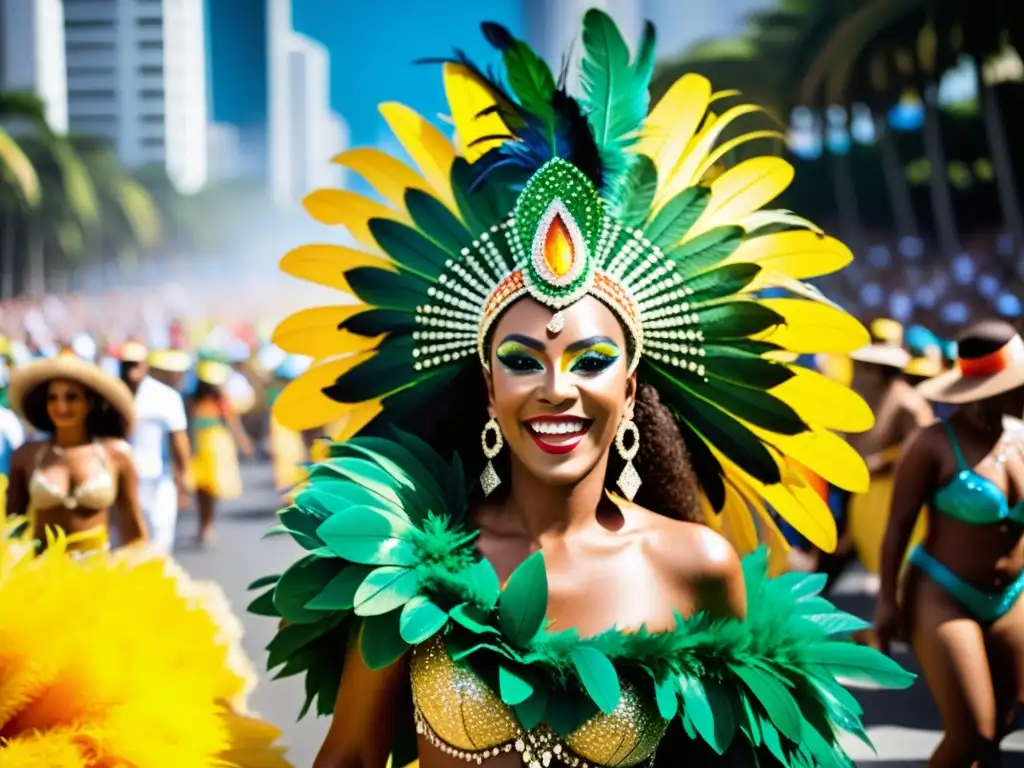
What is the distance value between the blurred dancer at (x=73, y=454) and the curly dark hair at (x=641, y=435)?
11.3ft

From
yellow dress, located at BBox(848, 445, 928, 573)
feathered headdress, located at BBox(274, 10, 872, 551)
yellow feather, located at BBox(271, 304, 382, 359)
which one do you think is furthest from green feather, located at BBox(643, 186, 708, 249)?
yellow dress, located at BBox(848, 445, 928, 573)

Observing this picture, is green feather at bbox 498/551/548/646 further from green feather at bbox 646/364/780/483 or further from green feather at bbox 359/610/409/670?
green feather at bbox 646/364/780/483

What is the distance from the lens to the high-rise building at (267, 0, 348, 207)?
46781 millimetres

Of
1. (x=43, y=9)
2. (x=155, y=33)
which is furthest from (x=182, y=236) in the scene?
(x=155, y=33)

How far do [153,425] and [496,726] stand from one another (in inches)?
274

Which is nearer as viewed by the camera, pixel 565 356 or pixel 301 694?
pixel 565 356

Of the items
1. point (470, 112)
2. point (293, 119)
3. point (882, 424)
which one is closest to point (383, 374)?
point (470, 112)

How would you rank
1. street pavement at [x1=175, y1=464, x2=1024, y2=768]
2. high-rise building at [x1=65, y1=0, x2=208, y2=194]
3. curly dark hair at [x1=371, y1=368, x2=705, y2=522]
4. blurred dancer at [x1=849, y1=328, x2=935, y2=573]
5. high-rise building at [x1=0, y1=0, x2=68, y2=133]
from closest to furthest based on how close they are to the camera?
curly dark hair at [x1=371, y1=368, x2=705, y2=522] < street pavement at [x1=175, y1=464, x2=1024, y2=768] < blurred dancer at [x1=849, y1=328, x2=935, y2=573] < high-rise building at [x1=0, y1=0, x2=68, y2=133] < high-rise building at [x1=65, y1=0, x2=208, y2=194]

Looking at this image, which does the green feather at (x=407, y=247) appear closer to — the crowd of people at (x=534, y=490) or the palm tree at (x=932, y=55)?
the crowd of people at (x=534, y=490)

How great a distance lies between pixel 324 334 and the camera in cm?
308

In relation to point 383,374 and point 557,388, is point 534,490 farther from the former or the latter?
point 383,374

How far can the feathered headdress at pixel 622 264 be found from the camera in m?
2.92

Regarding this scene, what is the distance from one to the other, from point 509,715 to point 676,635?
0.35 m

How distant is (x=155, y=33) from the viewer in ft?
177
